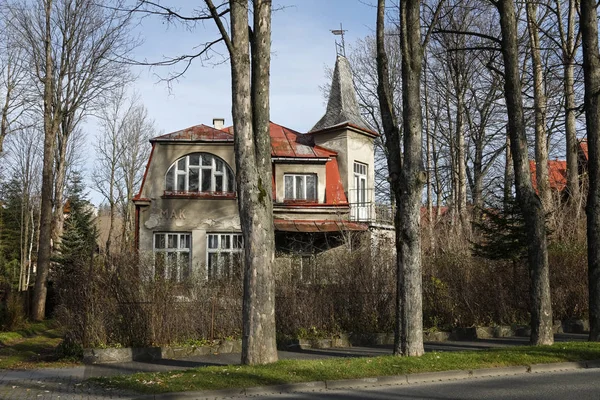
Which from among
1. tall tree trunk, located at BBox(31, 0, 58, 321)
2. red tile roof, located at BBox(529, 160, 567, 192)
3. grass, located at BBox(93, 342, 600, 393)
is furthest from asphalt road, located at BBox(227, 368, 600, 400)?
tall tree trunk, located at BBox(31, 0, 58, 321)

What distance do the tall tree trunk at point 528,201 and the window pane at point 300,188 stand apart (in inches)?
584

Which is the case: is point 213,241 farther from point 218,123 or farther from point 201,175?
point 218,123

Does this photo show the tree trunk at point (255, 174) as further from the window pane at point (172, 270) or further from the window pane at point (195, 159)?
the window pane at point (195, 159)

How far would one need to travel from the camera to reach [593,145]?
15.8 metres

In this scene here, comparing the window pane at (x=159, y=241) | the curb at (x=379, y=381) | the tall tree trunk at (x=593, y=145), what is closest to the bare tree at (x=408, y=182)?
the curb at (x=379, y=381)

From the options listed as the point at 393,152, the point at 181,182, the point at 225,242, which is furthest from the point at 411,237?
the point at 181,182

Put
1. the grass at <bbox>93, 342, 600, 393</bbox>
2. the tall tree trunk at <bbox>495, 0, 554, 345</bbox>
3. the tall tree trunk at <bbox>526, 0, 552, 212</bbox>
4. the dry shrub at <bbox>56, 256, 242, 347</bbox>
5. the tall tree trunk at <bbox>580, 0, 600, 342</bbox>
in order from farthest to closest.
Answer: the tall tree trunk at <bbox>526, 0, 552, 212</bbox>, the dry shrub at <bbox>56, 256, 242, 347</bbox>, the tall tree trunk at <bbox>580, 0, 600, 342</bbox>, the tall tree trunk at <bbox>495, 0, 554, 345</bbox>, the grass at <bbox>93, 342, 600, 393</bbox>

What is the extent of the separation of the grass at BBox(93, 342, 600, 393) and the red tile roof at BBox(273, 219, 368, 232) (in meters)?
13.4

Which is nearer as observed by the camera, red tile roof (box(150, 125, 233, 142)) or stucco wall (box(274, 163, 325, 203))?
red tile roof (box(150, 125, 233, 142))

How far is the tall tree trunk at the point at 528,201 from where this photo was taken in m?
14.5

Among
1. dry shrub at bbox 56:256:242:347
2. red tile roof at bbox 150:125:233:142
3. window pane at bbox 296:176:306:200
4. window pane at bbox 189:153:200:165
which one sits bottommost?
dry shrub at bbox 56:256:242:347

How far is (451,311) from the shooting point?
19500mm

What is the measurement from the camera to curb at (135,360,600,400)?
35.1ft

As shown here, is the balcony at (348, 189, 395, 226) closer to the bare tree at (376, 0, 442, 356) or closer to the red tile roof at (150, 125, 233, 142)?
the red tile roof at (150, 125, 233, 142)
